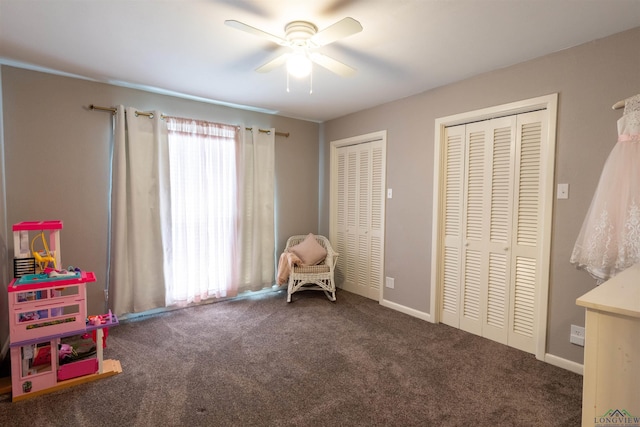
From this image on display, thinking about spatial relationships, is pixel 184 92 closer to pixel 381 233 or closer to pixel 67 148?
pixel 67 148

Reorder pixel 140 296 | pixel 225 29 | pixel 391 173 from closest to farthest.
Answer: pixel 225 29 < pixel 140 296 < pixel 391 173

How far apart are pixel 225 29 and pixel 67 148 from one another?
198 cm

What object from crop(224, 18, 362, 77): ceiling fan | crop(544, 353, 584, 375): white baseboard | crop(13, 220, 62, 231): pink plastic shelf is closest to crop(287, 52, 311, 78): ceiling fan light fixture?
crop(224, 18, 362, 77): ceiling fan

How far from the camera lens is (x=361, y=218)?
164 inches

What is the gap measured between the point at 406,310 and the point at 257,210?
7.02 ft

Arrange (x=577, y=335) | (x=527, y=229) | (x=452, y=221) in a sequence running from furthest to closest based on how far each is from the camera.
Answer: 1. (x=452, y=221)
2. (x=527, y=229)
3. (x=577, y=335)

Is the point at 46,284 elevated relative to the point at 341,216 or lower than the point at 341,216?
lower

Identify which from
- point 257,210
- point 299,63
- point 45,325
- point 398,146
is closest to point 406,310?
point 398,146

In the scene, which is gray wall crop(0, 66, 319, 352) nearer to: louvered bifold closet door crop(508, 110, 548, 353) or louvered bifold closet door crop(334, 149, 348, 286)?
louvered bifold closet door crop(334, 149, 348, 286)

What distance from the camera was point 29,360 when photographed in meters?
2.16

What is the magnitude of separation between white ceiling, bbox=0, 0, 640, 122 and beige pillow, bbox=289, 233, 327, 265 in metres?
1.90

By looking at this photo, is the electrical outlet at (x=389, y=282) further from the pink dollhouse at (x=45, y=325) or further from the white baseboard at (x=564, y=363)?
the pink dollhouse at (x=45, y=325)

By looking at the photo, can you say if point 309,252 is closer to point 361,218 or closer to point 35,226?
point 361,218

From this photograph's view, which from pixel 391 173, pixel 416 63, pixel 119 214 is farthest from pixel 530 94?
pixel 119 214
